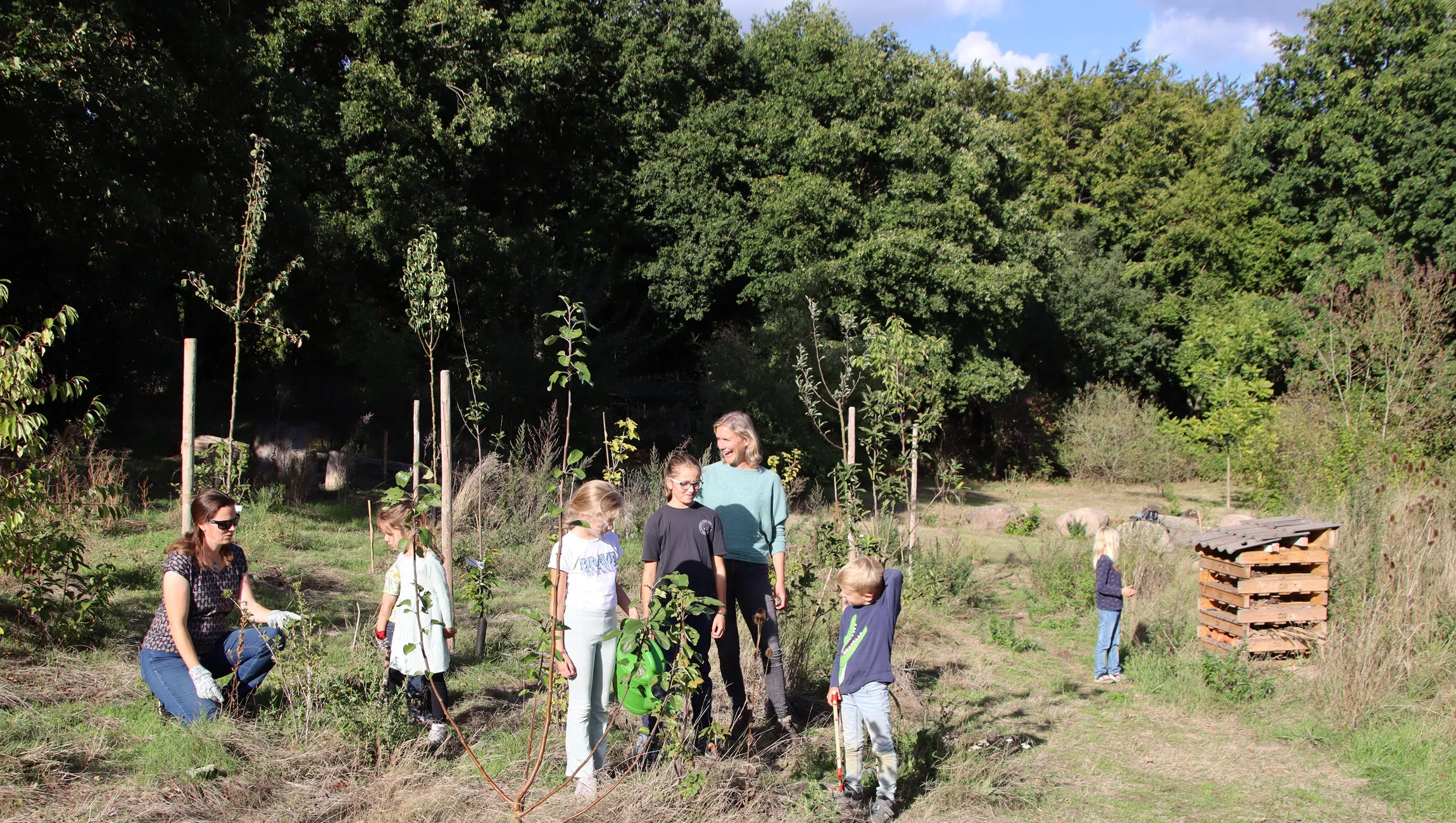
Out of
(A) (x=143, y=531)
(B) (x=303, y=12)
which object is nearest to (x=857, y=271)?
(B) (x=303, y=12)

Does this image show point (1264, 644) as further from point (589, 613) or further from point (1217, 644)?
point (589, 613)

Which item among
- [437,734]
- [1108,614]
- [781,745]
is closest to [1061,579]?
[1108,614]

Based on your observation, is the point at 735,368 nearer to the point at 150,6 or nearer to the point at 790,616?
the point at 150,6

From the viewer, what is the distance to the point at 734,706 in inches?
177

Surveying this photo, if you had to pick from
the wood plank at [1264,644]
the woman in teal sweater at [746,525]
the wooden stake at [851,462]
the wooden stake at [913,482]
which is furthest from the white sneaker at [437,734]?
the wood plank at [1264,644]

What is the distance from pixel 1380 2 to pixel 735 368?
17942 millimetres

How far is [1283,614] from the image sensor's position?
6883 millimetres

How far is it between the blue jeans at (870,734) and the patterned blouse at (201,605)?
2874 millimetres

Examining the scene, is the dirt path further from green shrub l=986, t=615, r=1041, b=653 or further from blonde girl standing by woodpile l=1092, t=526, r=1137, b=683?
green shrub l=986, t=615, r=1041, b=653

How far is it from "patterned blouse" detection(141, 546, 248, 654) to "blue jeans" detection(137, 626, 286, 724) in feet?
0.15

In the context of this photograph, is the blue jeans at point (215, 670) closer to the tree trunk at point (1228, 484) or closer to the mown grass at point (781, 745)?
the mown grass at point (781, 745)

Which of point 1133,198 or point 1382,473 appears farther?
point 1133,198

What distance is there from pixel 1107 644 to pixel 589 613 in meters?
4.44

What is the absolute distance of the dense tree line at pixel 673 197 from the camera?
12.6m
